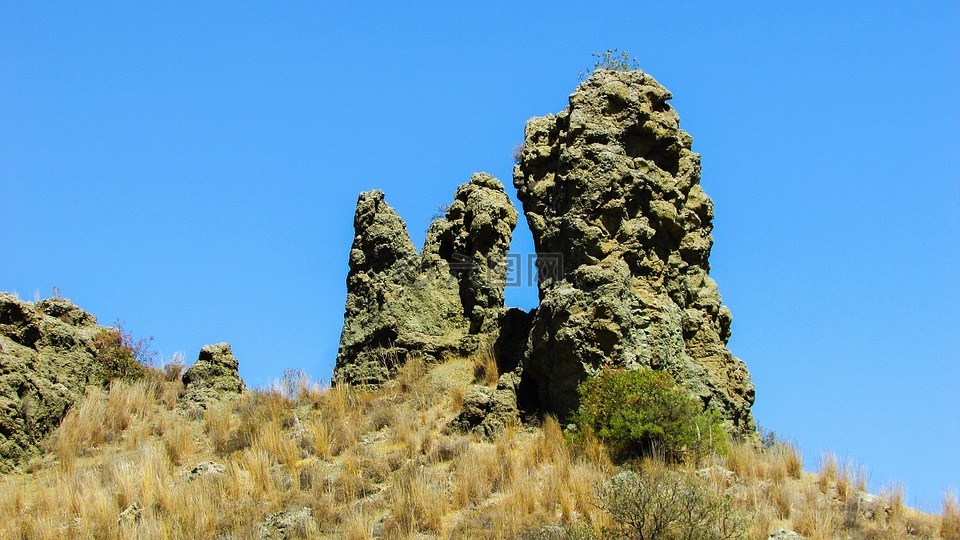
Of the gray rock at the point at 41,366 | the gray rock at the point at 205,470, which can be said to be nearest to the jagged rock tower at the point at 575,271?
the gray rock at the point at 205,470

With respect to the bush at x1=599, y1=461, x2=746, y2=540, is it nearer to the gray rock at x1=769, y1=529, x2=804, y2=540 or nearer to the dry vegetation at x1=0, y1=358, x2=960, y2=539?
the dry vegetation at x1=0, y1=358, x2=960, y2=539

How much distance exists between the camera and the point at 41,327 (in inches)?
730

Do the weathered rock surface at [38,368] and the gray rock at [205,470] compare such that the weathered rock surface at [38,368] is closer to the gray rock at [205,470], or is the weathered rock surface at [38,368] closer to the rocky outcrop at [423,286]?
the gray rock at [205,470]

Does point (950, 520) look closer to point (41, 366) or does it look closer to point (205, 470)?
point (205, 470)

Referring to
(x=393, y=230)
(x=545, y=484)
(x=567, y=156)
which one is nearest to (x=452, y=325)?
(x=393, y=230)

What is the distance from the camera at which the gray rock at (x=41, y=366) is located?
1694cm

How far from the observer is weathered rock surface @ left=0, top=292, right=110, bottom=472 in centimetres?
1692

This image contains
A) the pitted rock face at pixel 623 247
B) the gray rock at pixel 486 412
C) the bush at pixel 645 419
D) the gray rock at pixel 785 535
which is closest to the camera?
the gray rock at pixel 785 535

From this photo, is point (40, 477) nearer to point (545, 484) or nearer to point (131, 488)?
point (131, 488)

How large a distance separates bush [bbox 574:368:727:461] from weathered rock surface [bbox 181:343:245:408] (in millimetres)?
7434

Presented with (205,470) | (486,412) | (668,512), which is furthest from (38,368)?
(668,512)

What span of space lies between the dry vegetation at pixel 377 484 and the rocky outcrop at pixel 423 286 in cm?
156

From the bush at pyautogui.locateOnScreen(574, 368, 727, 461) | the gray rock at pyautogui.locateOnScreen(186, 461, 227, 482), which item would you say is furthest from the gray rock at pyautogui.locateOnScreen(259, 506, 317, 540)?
the bush at pyautogui.locateOnScreen(574, 368, 727, 461)

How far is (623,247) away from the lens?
17.0 m
